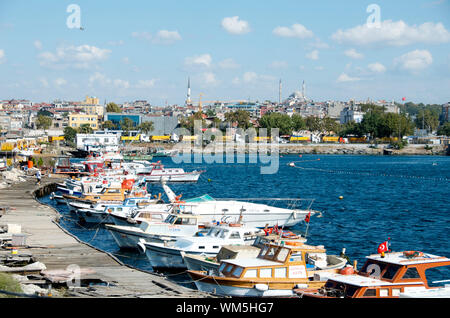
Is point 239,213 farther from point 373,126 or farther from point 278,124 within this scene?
point 278,124

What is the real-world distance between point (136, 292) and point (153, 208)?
48.5 ft

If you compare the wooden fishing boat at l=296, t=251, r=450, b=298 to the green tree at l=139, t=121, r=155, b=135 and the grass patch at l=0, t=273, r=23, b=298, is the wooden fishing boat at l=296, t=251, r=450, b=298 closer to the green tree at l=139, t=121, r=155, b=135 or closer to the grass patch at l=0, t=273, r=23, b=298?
the grass patch at l=0, t=273, r=23, b=298

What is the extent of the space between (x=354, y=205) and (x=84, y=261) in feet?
97.5

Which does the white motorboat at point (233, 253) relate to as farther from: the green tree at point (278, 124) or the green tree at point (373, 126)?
the green tree at point (278, 124)

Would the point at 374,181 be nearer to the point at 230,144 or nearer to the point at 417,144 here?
the point at 230,144

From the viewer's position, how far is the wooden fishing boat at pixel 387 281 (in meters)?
15.2

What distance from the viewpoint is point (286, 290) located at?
17203 millimetres

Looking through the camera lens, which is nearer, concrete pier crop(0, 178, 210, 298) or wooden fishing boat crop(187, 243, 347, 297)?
concrete pier crop(0, 178, 210, 298)

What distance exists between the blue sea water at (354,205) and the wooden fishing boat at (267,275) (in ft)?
16.4

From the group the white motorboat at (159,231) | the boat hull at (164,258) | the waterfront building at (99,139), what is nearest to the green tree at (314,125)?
the waterfront building at (99,139)

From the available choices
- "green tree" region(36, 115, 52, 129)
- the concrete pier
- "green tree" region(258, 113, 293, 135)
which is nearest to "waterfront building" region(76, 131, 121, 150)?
"green tree" region(36, 115, 52, 129)

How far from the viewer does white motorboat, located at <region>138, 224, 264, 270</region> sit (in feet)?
74.1
